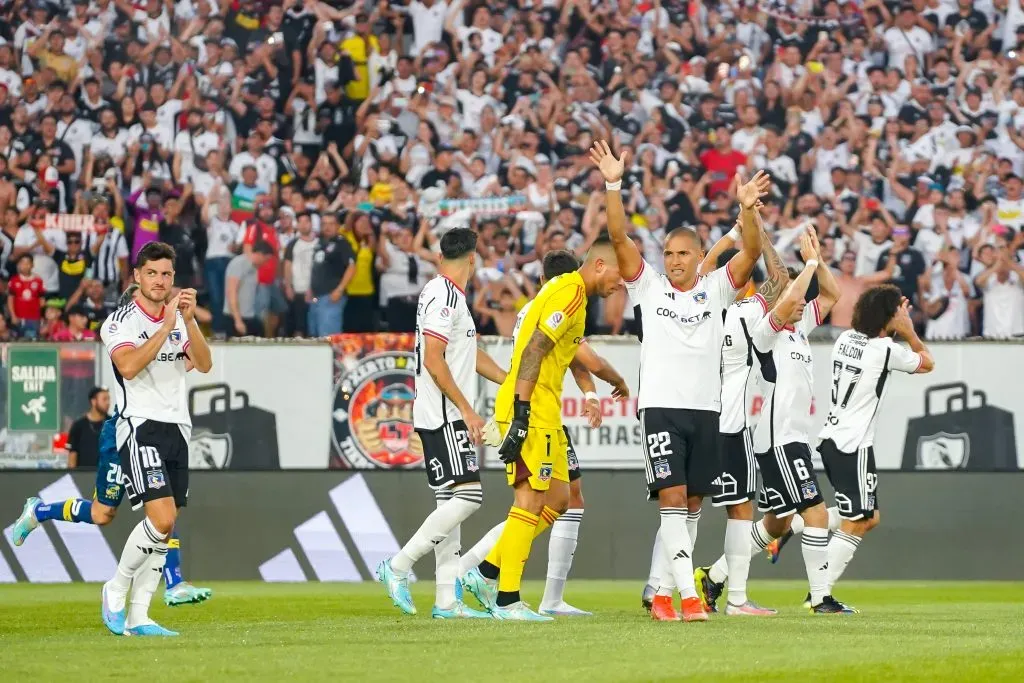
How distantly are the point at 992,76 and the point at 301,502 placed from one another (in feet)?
37.7

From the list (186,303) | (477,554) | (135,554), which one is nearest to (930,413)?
(477,554)


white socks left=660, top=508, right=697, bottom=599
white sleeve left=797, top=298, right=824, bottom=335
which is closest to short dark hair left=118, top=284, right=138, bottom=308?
white socks left=660, top=508, right=697, bottom=599

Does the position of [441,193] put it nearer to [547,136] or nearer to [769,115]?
[547,136]

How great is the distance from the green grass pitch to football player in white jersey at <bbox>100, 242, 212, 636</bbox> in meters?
0.37

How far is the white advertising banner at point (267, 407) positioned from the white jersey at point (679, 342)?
24.2ft

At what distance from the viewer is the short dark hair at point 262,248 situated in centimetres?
1803

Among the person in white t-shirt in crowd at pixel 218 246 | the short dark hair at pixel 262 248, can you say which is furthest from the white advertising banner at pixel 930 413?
the person in white t-shirt in crowd at pixel 218 246

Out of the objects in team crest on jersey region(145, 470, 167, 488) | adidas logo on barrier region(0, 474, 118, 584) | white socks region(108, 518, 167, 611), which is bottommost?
adidas logo on barrier region(0, 474, 118, 584)

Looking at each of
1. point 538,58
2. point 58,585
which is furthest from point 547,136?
point 58,585

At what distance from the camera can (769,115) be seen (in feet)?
68.7

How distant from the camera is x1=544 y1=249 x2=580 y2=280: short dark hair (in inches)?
416

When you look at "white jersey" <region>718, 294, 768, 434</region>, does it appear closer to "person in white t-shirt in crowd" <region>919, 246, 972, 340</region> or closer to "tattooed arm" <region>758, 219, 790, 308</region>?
"tattooed arm" <region>758, 219, 790, 308</region>

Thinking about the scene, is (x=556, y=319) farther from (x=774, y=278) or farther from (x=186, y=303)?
(x=774, y=278)

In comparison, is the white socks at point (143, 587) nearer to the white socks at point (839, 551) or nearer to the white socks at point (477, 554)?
the white socks at point (477, 554)
